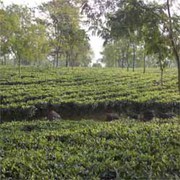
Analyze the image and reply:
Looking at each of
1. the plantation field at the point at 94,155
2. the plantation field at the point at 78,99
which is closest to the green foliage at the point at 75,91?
the plantation field at the point at 78,99

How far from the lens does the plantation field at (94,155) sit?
478 centimetres

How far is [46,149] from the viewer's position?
6188 mm

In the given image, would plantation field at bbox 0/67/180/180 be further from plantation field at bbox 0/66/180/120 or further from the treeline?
the treeline

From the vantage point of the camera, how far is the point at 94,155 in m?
5.63

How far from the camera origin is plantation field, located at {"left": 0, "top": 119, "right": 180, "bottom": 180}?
478cm

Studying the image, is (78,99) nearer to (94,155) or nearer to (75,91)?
(75,91)

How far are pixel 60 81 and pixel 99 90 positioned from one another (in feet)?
11.9

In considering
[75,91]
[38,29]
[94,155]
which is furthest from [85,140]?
[38,29]

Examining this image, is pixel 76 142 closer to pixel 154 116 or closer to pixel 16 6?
pixel 154 116

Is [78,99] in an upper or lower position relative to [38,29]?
lower

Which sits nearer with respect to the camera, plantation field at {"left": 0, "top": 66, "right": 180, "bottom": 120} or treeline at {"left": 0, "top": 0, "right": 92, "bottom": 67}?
plantation field at {"left": 0, "top": 66, "right": 180, "bottom": 120}

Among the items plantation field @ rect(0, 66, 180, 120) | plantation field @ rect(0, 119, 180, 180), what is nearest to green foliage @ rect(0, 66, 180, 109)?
plantation field @ rect(0, 66, 180, 120)

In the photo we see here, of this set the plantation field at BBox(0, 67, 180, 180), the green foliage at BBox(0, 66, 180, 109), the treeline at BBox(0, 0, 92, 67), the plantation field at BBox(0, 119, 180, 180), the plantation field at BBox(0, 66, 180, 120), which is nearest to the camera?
the plantation field at BBox(0, 119, 180, 180)

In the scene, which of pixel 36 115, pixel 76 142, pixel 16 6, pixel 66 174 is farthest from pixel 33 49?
pixel 66 174
